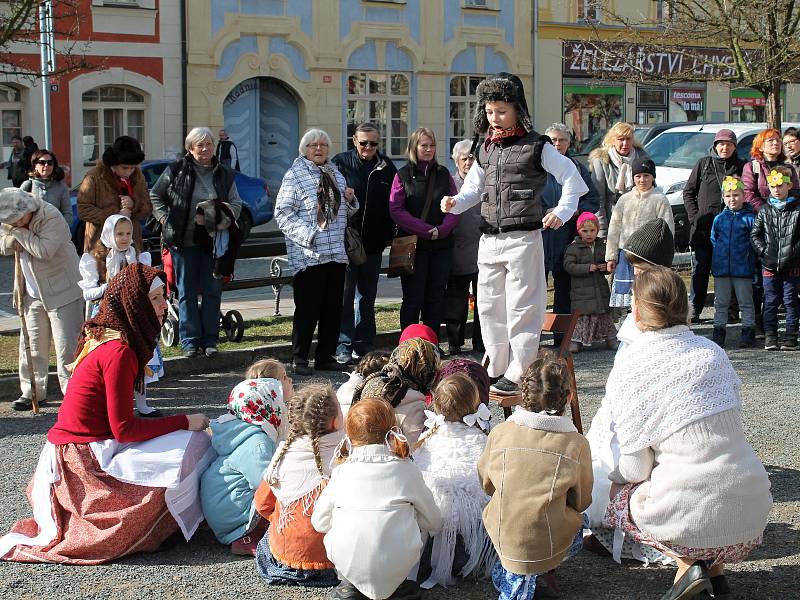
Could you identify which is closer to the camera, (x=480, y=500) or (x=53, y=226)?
(x=480, y=500)

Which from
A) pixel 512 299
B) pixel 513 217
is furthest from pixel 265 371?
pixel 513 217

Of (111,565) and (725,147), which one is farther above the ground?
(725,147)

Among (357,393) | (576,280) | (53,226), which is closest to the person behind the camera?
(357,393)

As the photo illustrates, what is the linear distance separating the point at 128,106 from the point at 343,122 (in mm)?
5454

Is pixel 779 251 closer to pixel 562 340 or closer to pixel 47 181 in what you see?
pixel 562 340

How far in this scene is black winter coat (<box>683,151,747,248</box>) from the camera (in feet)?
37.8

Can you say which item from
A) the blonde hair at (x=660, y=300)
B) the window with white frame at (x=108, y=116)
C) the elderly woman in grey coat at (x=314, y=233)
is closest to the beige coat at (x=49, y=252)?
the elderly woman in grey coat at (x=314, y=233)

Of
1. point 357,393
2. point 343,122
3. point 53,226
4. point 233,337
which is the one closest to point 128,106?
point 343,122

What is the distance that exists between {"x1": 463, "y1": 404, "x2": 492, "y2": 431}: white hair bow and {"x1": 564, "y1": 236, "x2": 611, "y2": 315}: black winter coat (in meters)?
5.12

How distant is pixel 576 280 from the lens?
34.6 ft

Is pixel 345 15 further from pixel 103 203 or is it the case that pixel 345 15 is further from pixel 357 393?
pixel 357 393

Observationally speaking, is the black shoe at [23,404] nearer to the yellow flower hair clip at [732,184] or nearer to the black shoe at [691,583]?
the black shoe at [691,583]

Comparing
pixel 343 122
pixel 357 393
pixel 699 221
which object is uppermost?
pixel 343 122

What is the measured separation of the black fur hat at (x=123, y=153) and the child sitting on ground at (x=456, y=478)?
5.20 meters
